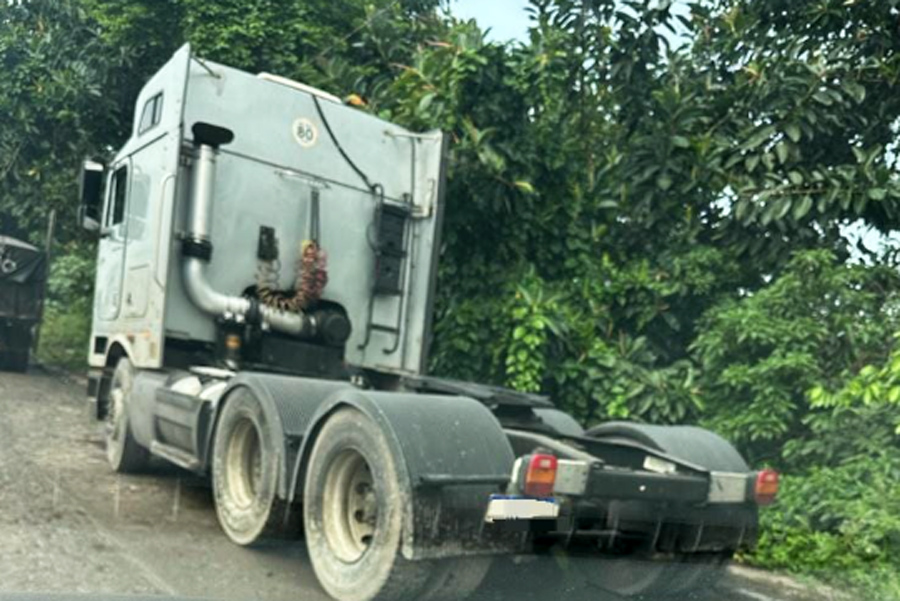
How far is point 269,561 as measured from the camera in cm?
566

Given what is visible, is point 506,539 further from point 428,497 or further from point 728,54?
point 728,54

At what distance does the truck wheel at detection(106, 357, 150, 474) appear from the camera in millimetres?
8219

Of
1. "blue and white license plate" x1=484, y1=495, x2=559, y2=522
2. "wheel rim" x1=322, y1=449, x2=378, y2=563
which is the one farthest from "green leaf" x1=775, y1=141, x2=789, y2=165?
"wheel rim" x1=322, y1=449, x2=378, y2=563

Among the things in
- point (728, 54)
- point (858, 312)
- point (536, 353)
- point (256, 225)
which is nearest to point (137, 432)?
point (256, 225)

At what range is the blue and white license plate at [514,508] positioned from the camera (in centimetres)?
446

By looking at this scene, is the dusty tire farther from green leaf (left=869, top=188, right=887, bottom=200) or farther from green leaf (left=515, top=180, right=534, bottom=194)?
green leaf (left=515, top=180, right=534, bottom=194)

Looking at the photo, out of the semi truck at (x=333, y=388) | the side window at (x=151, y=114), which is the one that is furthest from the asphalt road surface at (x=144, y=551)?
the side window at (x=151, y=114)

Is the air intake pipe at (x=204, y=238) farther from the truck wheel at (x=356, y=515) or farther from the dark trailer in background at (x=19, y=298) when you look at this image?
the dark trailer in background at (x=19, y=298)

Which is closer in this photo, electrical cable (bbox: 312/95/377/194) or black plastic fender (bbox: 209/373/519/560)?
black plastic fender (bbox: 209/373/519/560)

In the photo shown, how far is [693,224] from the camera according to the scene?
9766mm

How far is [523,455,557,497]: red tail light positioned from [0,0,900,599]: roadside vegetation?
2.69 meters

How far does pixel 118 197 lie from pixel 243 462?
3.71 metres

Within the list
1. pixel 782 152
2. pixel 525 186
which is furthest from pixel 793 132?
pixel 525 186

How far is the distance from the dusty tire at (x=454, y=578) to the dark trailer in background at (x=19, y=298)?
13.8m
